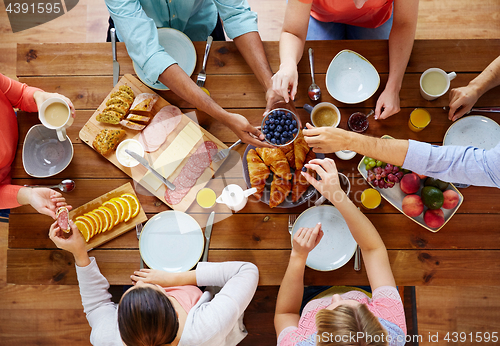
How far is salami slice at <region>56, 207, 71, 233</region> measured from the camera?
156 centimetres

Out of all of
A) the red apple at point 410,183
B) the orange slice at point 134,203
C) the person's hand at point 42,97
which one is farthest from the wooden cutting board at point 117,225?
the red apple at point 410,183

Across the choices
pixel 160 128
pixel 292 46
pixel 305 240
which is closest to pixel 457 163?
pixel 305 240

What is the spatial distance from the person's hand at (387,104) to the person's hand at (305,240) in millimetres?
683

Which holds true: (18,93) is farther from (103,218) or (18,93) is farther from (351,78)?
(351,78)

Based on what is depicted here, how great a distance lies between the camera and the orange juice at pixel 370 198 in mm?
1618

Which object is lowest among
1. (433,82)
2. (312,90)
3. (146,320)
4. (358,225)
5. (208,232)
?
(146,320)

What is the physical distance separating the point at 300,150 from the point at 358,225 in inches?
18.1

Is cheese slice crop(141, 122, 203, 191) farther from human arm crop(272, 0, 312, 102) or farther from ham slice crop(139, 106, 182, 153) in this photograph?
human arm crop(272, 0, 312, 102)

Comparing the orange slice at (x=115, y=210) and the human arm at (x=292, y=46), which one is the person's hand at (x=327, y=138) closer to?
the human arm at (x=292, y=46)

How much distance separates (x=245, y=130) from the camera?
62.6 inches

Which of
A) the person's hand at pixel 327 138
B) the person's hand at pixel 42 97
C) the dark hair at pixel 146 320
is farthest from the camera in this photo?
the person's hand at pixel 42 97

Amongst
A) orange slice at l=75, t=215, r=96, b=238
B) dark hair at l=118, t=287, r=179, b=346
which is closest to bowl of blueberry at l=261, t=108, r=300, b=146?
dark hair at l=118, t=287, r=179, b=346

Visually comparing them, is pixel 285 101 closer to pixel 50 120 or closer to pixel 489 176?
pixel 489 176

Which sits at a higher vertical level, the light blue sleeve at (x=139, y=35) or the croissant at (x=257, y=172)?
the light blue sleeve at (x=139, y=35)
